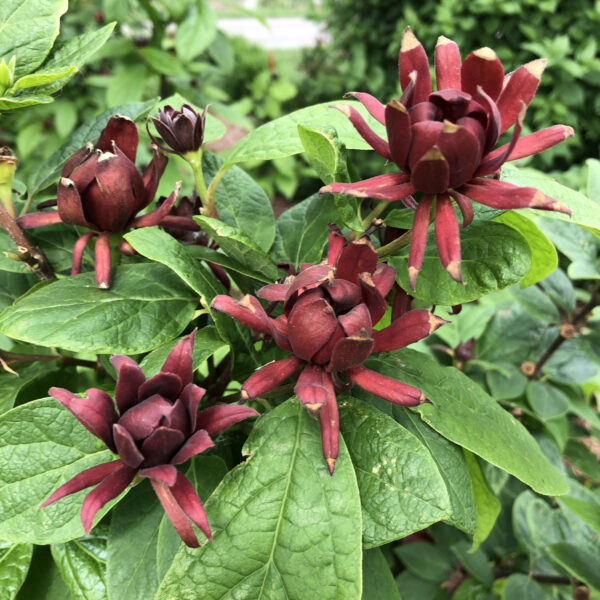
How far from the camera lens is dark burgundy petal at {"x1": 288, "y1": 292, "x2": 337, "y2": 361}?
1.65ft

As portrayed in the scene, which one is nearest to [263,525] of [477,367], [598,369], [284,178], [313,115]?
[313,115]

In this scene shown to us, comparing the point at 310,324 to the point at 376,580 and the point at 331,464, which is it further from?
the point at 376,580

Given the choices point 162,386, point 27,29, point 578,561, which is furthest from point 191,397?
point 578,561

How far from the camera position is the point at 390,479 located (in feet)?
1.84

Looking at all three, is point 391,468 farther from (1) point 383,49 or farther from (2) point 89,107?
(1) point 383,49

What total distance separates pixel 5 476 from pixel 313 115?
0.54 m

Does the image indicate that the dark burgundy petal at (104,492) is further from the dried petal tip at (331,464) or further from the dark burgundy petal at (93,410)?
the dried petal tip at (331,464)

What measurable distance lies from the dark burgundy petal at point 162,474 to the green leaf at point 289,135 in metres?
0.38

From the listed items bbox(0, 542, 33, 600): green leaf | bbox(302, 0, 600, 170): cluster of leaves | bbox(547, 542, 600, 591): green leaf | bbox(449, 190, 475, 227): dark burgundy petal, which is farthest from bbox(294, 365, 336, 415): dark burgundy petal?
bbox(302, 0, 600, 170): cluster of leaves

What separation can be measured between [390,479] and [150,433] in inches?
9.4

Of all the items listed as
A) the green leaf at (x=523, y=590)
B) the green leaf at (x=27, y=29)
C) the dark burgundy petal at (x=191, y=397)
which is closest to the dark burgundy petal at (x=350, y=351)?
the dark burgundy petal at (x=191, y=397)

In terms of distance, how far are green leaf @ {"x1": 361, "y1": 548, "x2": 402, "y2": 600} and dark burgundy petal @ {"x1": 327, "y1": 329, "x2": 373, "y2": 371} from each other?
332mm

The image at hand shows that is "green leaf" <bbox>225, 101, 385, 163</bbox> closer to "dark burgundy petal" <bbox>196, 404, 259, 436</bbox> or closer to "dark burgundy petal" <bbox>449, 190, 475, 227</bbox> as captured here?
"dark burgundy petal" <bbox>449, 190, 475, 227</bbox>

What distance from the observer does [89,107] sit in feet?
9.82
